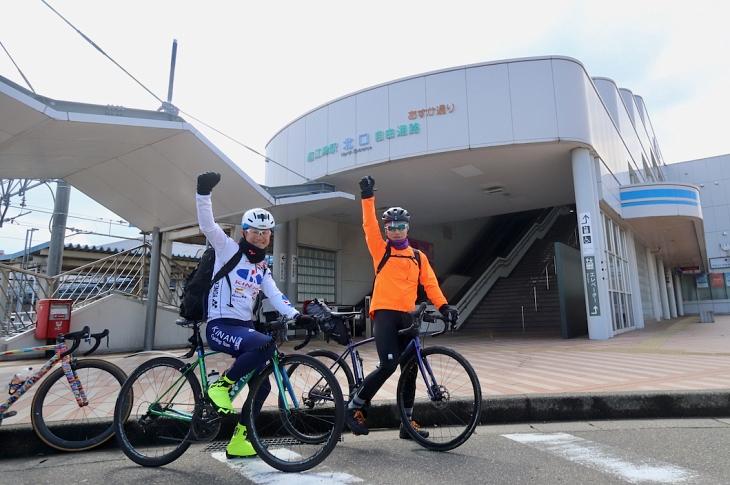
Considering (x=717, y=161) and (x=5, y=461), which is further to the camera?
(x=717, y=161)

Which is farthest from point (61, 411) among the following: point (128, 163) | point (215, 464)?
point (128, 163)

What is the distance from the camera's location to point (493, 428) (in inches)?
151

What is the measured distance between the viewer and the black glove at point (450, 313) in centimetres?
314

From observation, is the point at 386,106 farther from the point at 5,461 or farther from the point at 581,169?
the point at 5,461

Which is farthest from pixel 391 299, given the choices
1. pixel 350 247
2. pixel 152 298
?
pixel 350 247

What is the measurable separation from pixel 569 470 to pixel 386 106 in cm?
1027

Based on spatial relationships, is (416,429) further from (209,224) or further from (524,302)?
(524,302)

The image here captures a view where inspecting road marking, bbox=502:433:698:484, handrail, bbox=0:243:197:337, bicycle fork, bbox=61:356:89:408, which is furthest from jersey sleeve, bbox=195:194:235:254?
handrail, bbox=0:243:197:337

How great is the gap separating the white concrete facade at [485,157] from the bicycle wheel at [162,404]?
8.95 m

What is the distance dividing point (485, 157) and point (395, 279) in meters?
8.77

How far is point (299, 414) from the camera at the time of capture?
2.98 meters

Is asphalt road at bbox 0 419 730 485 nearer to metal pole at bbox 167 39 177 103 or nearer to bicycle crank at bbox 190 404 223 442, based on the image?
bicycle crank at bbox 190 404 223 442

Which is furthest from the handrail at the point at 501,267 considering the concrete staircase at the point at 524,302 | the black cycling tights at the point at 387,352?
the black cycling tights at the point at 387,352

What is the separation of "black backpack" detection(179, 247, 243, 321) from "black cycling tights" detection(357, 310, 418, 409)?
1.08m
